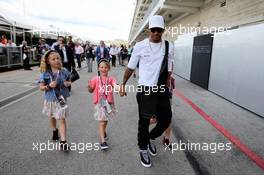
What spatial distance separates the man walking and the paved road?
1.53ft

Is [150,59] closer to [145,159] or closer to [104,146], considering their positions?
[145,159]

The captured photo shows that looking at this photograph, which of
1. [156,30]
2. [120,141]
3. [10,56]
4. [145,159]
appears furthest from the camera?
[10,56]

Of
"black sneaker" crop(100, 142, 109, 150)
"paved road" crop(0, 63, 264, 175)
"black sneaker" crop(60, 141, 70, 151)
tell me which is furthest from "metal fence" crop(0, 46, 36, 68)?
"black sneaker" crop(100, 142, 109, 150)

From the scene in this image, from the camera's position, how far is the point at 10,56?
13.0 meters

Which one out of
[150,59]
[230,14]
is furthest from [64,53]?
[230,14]

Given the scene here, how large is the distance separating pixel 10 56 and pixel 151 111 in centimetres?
1297

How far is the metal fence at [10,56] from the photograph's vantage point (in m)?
12.2

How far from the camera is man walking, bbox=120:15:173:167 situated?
274cm

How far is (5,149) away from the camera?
3.29 m

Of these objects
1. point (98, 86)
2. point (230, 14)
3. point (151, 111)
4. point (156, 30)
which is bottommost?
point (151, 111)

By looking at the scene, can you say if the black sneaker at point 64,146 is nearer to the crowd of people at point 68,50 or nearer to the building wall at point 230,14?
the crowd of people at point 68,50

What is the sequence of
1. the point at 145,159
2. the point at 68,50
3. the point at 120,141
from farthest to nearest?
the point at 68,50
the point at 120,141
the point at 145,159

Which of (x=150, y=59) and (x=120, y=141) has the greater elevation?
(x=150, y=59)

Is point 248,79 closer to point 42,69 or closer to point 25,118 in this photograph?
point 42,69
